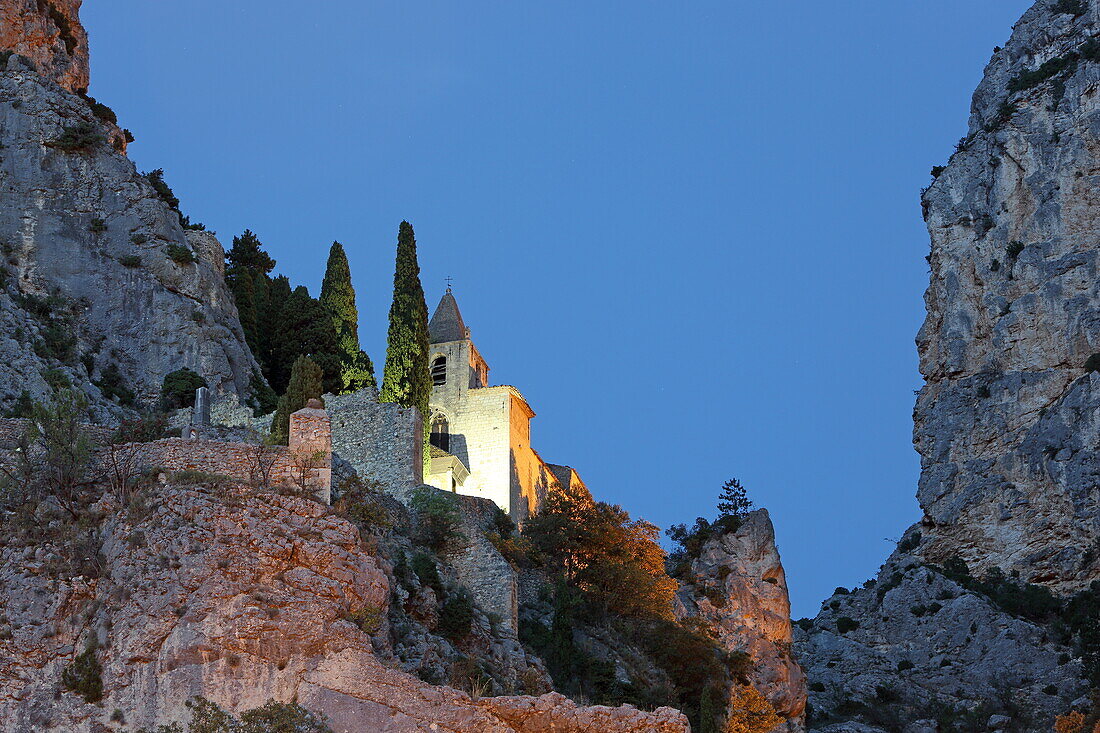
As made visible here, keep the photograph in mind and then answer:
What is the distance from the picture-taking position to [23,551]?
2978cm

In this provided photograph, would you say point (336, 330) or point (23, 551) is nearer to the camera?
point (23, 551)

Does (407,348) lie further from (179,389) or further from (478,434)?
(179,389)

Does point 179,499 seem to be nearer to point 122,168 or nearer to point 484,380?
point 122,168

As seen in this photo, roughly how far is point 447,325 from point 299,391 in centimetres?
1799

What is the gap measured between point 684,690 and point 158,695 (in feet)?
75.6

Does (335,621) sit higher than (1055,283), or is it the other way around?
(1055,283)

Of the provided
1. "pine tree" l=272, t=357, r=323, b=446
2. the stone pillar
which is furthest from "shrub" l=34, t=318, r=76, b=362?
the stone pillar

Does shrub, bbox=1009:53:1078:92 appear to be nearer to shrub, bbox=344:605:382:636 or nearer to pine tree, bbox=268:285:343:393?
pine tree, bbox=268:285:343:393

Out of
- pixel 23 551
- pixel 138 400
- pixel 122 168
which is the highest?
pixel 122 168

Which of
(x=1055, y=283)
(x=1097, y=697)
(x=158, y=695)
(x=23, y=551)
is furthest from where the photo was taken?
(x=1055, y=283)

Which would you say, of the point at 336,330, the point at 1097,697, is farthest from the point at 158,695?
the point at 1097,697

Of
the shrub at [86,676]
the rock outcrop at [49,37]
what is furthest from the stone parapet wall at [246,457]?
the rock outcrop at [49,37]

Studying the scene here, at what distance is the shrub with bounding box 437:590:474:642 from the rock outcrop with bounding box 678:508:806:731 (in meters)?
17.7

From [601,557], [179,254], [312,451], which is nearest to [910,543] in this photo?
[601,557]
